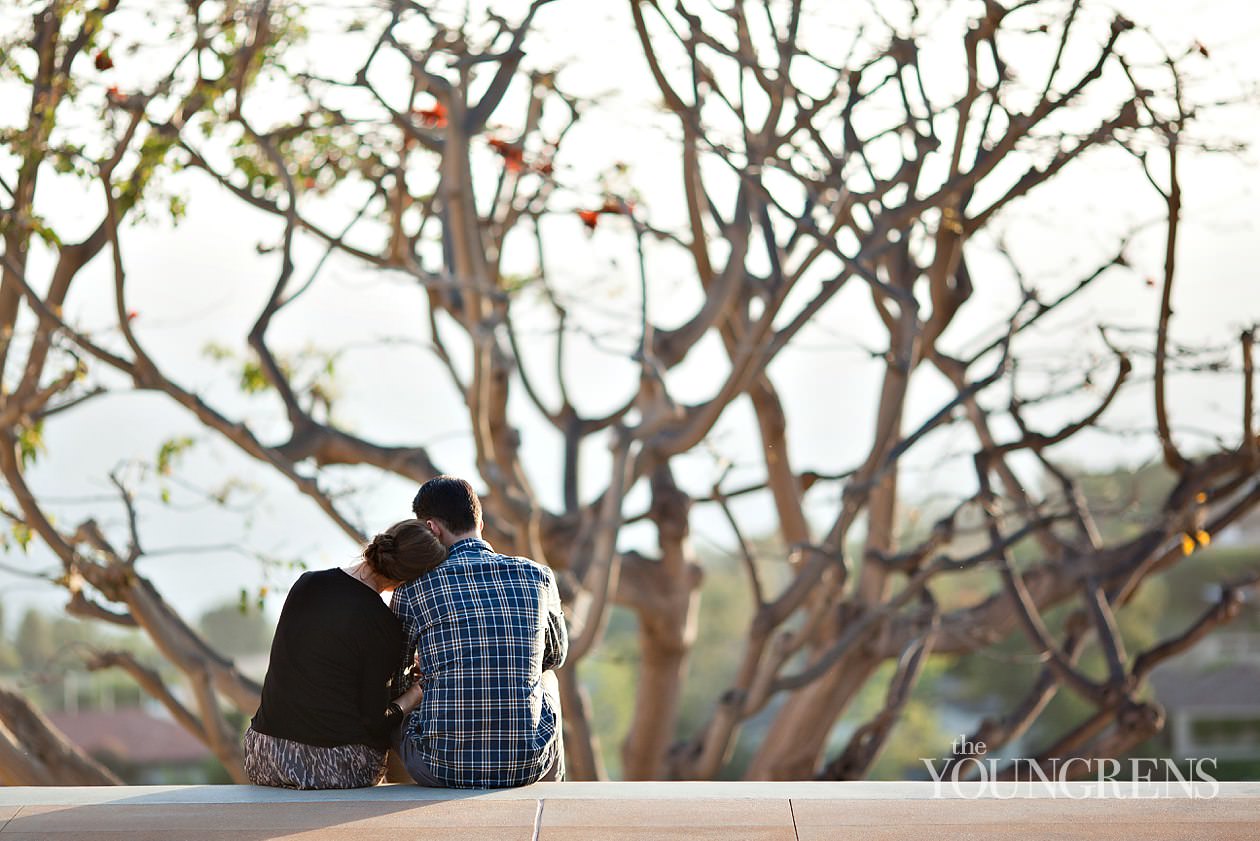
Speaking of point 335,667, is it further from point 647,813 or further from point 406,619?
point 647,813

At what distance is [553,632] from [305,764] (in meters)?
0.78

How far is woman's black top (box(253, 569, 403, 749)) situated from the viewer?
4234 millimetres

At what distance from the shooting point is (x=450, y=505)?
4395 millimetres

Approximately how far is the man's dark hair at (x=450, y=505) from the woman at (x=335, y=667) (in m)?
0.11

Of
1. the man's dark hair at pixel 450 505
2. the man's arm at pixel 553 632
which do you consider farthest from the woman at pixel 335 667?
the man's arm at pixel 553 632

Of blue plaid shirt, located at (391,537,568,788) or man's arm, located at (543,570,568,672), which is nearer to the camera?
blue plaid shirt, located at (391,537,568,788)

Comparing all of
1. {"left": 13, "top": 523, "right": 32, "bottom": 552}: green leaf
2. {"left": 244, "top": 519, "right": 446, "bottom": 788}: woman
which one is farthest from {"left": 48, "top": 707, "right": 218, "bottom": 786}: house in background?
{"left": 244, "top": 519, "right": 446, "bottom": 788}: woman

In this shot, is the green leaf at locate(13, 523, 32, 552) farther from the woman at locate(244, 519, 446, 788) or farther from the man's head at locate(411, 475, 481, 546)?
the man's head at locate(411, 475, 481, 546)

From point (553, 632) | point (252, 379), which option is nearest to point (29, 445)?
point (252, 379)

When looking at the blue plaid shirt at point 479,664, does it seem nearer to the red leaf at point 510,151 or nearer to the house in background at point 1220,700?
the red leaf at point 510,151

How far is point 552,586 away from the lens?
14.4 ft

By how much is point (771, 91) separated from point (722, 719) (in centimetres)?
278

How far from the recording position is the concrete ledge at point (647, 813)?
3803 millimetres

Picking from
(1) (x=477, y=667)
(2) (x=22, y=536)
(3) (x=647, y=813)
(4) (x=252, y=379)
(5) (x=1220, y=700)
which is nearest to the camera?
(3) (x=647, y=813)
